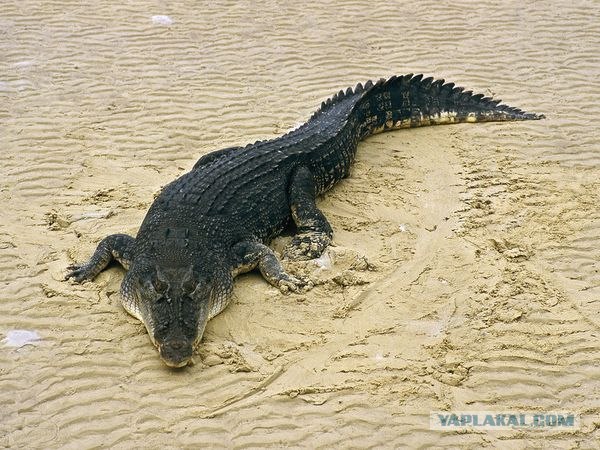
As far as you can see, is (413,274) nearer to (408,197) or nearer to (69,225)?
(408,197)

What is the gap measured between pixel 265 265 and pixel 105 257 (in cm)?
130

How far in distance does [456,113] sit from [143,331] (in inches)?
190

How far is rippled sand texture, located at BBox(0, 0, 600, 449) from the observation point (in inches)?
171

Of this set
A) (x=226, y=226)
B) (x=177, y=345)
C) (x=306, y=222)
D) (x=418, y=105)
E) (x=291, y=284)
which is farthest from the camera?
(x=418, y=105)

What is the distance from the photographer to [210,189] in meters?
5.84

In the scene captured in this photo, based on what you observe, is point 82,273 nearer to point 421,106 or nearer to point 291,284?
point 291,284

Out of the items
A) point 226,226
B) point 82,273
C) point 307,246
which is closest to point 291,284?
point 307,246

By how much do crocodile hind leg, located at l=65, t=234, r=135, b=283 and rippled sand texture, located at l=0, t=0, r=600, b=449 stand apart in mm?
105

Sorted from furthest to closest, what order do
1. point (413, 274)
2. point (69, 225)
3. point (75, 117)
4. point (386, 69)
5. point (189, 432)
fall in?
point (386, 69) < point (75, 117) < point (69, 225) < point (413, 274) < point (189, 432)

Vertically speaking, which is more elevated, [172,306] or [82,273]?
[172,306]

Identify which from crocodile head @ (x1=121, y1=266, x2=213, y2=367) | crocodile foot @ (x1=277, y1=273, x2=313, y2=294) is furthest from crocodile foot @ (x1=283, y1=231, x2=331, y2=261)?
crocodile head @ (x1=121, y1=266, x2=213, y2=367)

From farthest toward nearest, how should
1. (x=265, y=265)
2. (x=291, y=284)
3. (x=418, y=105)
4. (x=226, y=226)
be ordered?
(x=418, y=105), (x=226, y=226), (x=265, y=265), (x=291, y=284)

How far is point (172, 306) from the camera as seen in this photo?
4.74 metres

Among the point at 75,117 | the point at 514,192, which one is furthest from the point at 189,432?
the point at 75,117
